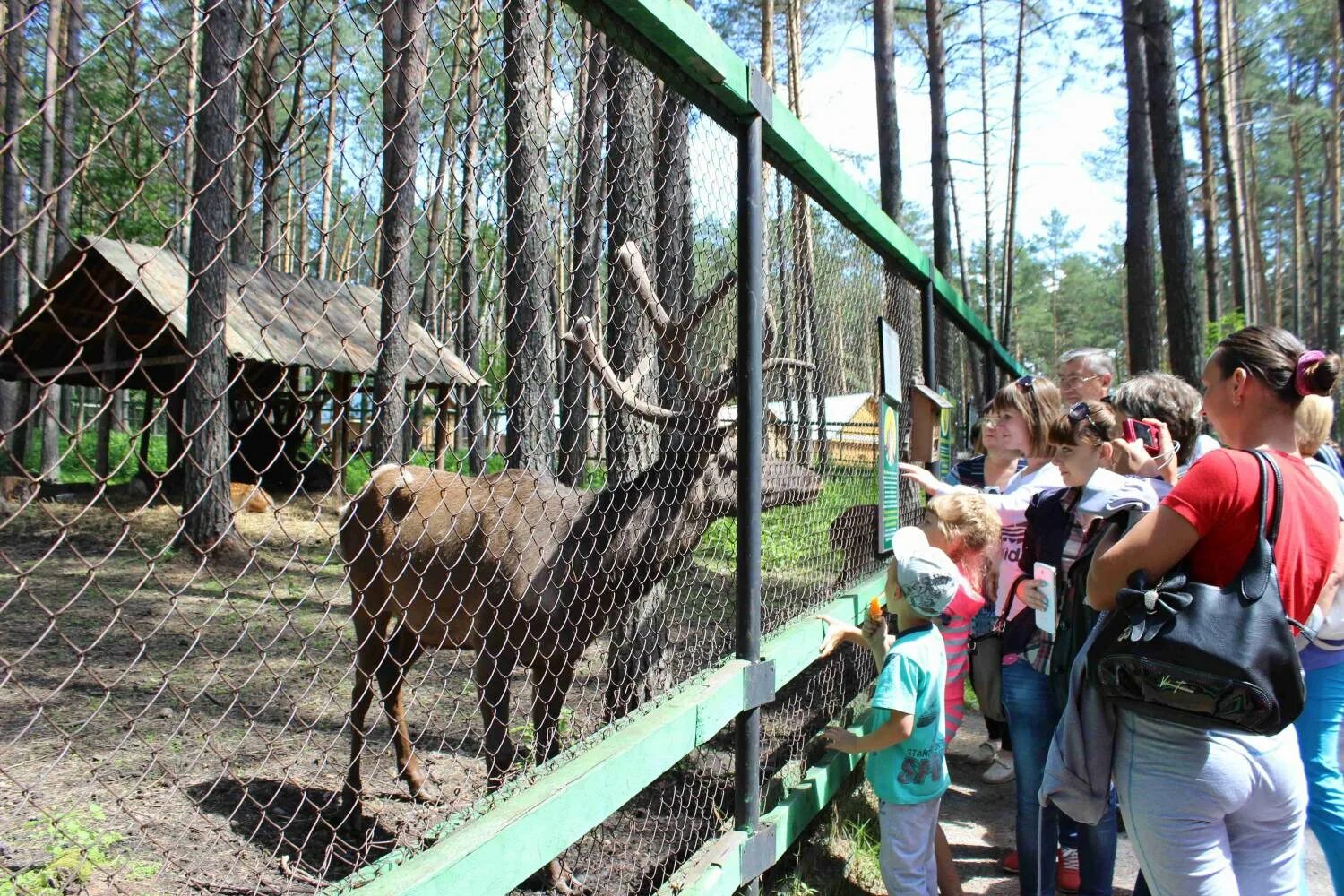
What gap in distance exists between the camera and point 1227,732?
6.73ft

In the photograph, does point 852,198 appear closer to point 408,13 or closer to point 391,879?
point 408,13

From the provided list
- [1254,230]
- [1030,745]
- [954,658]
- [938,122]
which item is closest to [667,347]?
[954,658]

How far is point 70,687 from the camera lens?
216 inches

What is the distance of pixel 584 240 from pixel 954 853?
3125 millimetres

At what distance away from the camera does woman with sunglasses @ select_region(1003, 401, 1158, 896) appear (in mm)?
2883

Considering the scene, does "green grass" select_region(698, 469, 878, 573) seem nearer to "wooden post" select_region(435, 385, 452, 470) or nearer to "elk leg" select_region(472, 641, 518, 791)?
"elk leg" select_region(472, 641, 518, 791)

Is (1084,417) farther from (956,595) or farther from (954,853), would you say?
(954,853)

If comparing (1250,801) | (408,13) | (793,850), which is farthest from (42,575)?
(1250,801)

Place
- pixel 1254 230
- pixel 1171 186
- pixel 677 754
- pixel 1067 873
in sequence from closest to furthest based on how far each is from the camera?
pixel 677 754
pixel 1067 873
pixel 1171 186
pixel 1254 230

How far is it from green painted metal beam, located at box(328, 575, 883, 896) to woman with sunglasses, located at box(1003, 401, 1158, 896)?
1.15 metres

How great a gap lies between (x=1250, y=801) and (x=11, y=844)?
13.3 feet

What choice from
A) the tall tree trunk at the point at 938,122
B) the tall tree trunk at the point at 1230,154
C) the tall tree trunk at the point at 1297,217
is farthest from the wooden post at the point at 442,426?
the tall tree trunk at the point at 1297,217

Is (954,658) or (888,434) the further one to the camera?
(888,434)

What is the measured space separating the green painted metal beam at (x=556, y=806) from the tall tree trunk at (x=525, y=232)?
812mm
